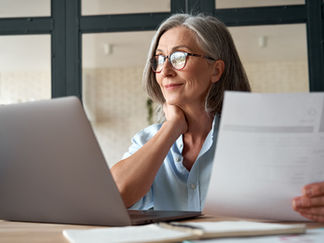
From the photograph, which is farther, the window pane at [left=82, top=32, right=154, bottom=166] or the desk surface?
the window pane at [left=82, top=32, right=154, bottom=166]

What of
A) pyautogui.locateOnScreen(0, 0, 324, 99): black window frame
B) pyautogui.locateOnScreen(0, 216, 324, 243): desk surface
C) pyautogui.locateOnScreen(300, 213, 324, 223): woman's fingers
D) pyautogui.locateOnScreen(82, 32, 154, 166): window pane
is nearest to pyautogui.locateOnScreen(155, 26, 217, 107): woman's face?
pyautogui.locateOnScreen(0, 216, 324, 243): desk surface

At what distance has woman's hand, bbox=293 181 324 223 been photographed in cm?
78

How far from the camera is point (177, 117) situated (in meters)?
1.44

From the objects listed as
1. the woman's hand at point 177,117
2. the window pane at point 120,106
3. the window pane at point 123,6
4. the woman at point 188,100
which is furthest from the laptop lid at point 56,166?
the window pane at point 120,106

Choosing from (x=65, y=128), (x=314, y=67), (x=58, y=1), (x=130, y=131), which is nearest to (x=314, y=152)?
(x=65, y=128)

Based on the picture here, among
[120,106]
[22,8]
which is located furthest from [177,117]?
[120,106]

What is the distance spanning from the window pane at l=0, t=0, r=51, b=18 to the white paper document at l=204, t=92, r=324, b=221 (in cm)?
201

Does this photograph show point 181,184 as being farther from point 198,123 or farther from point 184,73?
point 184,73

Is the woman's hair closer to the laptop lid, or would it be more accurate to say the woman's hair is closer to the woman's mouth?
the woman's mouth

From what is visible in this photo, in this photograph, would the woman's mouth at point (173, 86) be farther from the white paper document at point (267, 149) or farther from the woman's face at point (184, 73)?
the white paper document at point (267, 149)

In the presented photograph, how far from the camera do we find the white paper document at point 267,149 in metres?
0.70

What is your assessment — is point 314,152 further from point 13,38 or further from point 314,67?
point 13,38

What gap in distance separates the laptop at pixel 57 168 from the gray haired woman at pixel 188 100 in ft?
1.57

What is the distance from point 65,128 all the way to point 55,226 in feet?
0.76
